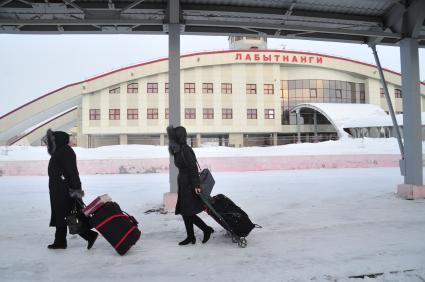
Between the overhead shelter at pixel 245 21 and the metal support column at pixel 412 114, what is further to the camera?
the metal support column at pixel 412 114

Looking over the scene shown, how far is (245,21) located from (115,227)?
6343mm

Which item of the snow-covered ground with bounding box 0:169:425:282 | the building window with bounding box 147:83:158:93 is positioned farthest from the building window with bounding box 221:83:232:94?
the snow-covered ground with bounding box 0:169:425:282

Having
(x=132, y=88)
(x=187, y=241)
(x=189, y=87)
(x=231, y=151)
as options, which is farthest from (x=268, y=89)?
(x=187, y=241)

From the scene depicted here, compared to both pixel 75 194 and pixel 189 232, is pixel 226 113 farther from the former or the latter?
pixel 75 194

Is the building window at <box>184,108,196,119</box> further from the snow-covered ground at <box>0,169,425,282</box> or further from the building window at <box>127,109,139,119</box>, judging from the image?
the snow-covered ground at <box>0,169,425,282</box>

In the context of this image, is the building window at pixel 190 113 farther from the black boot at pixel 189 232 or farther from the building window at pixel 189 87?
the black boot at pixel 189 232

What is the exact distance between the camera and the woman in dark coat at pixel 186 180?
484 centimetres

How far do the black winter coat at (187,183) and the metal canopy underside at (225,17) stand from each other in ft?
13.9

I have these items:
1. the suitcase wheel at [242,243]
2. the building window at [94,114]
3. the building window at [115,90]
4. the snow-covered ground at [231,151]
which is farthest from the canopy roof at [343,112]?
the suitcase wheel at [242,243]

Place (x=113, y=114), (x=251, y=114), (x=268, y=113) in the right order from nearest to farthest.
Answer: (x=113, y=114), (x=251, y=114), (x=268, y=113)

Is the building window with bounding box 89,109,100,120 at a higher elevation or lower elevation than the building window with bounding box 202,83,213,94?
lower

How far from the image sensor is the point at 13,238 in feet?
18.0

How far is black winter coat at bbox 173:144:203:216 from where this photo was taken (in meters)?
4.83

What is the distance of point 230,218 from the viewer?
493 centimetres
